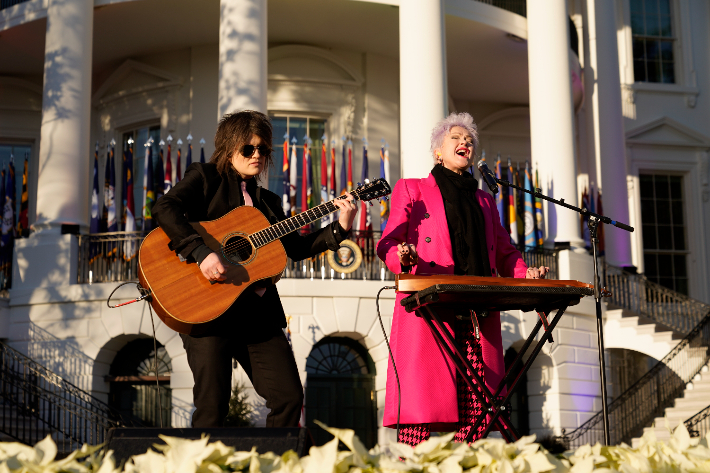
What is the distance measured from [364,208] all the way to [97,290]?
5.18m

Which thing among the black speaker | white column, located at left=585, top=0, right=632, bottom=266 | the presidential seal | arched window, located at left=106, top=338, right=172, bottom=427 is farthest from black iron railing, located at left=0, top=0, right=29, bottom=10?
the black speaker

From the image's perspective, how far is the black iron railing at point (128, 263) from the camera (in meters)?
15.5

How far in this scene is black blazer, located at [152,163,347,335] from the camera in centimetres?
399

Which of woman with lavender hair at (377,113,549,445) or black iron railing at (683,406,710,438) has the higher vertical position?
woman with lavender hair at (377,113,549,445)

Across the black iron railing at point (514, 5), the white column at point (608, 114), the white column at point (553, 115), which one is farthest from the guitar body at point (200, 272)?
the white column at point (608, 114)

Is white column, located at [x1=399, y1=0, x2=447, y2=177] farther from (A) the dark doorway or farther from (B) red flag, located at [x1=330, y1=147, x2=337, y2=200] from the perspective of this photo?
(A) the dark doorway

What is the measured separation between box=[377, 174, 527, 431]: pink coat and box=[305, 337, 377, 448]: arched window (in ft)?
36.1

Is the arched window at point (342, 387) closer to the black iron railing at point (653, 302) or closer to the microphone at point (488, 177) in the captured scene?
the black iron railing at point (653, 302)

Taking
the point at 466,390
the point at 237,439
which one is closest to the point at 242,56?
the point at 466,390

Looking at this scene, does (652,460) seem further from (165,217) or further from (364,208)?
(364,208)

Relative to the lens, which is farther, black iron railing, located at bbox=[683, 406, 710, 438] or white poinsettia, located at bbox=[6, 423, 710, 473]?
black iron railing, located at bbox=[683, 406, 710, 438]

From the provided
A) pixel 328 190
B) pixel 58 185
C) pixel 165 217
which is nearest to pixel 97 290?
pixel 58 185

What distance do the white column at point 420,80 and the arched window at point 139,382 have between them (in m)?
5.87

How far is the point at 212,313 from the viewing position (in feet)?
12.8
